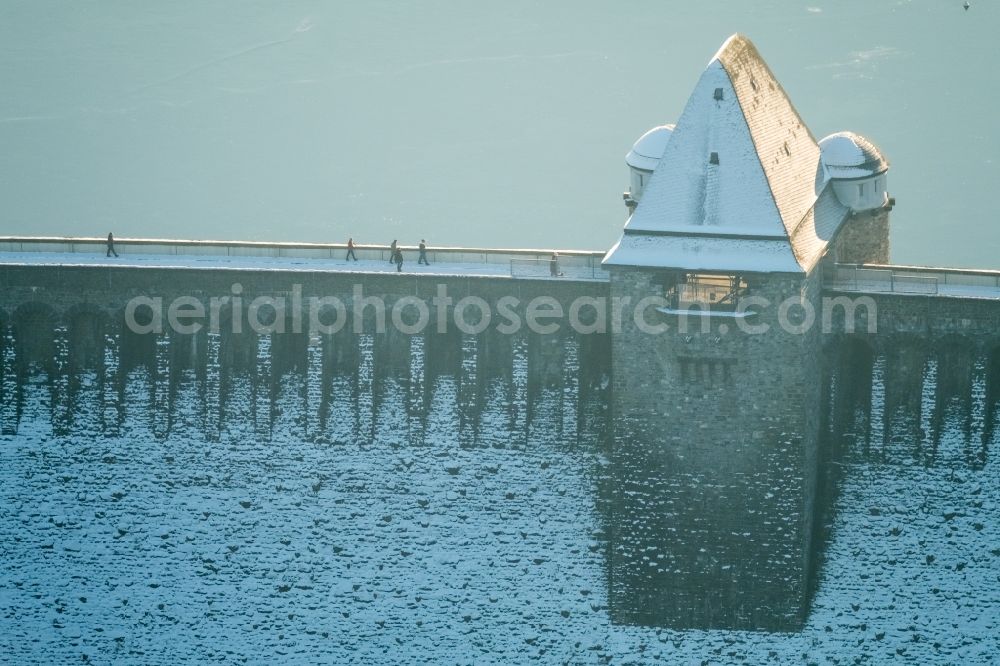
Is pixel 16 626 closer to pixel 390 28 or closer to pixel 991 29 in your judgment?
pixel 390 28

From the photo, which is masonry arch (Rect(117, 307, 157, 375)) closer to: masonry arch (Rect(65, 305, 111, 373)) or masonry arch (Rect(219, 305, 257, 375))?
masonry arch (Rect(65, 305, 111, 373))

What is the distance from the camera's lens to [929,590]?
207 ft

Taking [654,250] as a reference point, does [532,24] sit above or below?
above

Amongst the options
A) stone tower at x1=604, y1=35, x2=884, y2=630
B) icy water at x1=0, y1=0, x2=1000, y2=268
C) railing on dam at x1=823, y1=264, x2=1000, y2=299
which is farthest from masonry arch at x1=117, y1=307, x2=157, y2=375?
icy water at x1=0, y1=0, x2=1000, y2=268

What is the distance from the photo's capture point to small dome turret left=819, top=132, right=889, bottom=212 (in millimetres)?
65812

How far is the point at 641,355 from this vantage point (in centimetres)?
6016

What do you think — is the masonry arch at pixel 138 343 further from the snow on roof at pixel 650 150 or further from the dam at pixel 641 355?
the snow on roof at pixel 650 150

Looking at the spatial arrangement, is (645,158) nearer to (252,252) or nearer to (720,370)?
(720,370)

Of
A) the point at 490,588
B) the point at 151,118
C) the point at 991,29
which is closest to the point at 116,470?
the point at 490,588

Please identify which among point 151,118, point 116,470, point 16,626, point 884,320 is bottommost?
point 16,626

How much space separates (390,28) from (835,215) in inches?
3589

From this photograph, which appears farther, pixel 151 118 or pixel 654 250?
pixel 151 118

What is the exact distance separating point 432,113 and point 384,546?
8176 centimetres

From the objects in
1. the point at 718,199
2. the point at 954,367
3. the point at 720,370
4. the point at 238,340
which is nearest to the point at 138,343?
the point at 238,340
